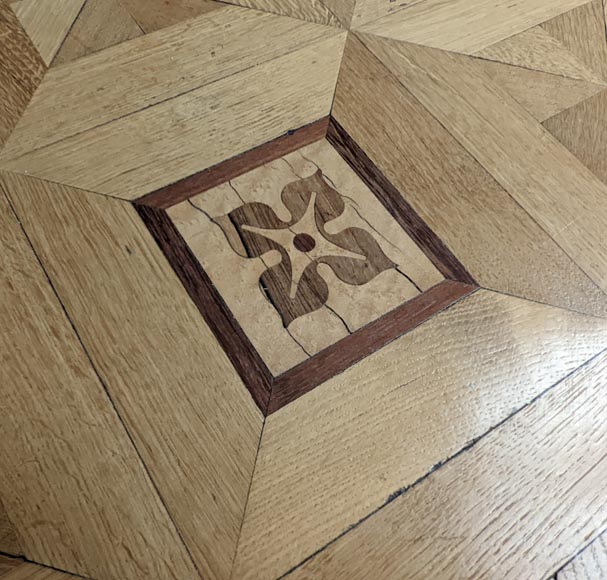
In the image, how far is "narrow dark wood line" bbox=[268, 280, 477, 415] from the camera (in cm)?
47

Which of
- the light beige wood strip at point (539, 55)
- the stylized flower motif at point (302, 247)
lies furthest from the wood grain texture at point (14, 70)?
the light beige wood strip at point (539, 55)

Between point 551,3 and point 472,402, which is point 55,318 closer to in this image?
point 472,402

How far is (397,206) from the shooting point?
551mm

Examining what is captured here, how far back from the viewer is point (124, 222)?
1.71 feet

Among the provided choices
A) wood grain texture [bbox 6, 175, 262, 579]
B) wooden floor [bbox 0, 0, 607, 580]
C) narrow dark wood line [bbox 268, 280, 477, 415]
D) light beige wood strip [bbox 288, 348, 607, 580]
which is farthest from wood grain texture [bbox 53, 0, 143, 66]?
light beige wood strip [bbox 288, 348, 607, 580]

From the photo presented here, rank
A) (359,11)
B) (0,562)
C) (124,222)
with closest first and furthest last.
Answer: (0,562), (124,222), (359,11)

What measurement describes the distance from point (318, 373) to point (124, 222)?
193mm

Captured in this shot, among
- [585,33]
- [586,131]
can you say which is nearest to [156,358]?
[586,131]

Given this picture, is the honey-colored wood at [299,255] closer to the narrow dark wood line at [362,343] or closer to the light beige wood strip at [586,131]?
the narrow dark wood line at [362,343]

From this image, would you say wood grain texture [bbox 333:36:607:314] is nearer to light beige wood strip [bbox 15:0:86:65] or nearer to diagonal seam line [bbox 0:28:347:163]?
diagonal seam line [bbox 0:28:347:163]

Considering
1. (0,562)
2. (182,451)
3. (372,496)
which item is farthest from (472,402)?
(0,562)

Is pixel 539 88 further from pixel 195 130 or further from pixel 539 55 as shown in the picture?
pixel 195 130

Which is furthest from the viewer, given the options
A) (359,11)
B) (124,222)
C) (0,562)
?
(359,11)

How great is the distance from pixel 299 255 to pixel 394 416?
14 centimetres
